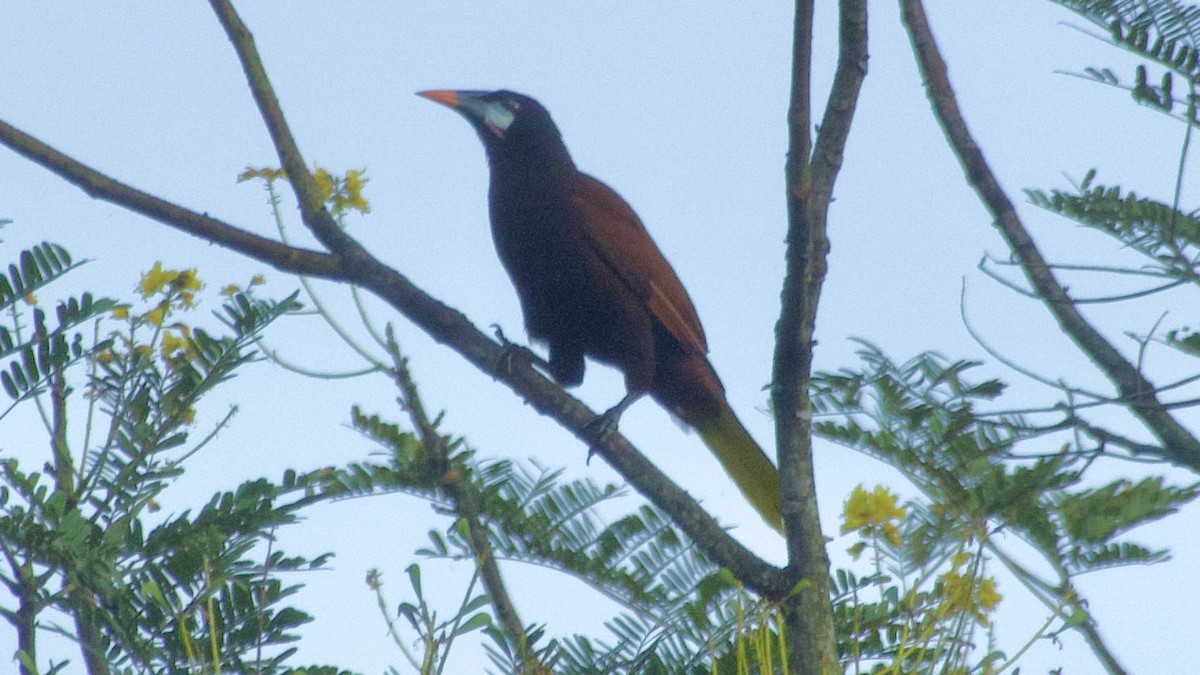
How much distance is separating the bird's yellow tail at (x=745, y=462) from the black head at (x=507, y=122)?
1.10 meters

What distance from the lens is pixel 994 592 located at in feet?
5.72

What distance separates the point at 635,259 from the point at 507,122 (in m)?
0.77

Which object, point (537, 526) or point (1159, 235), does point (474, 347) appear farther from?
point (1159, 235)

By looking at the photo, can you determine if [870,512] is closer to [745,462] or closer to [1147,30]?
[1147,30]

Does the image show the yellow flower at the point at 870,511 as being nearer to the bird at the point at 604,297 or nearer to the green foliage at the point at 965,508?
the green foliage at the point at 965,508

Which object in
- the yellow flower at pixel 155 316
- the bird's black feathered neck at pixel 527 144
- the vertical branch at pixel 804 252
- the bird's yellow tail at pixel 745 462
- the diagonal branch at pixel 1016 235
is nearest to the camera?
the vertical branch at pixel 804 252

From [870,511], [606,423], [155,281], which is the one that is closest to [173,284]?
[155,281]

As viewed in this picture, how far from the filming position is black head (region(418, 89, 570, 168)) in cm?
476

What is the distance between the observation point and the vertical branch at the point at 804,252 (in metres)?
2.34

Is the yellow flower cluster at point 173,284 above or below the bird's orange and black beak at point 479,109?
below

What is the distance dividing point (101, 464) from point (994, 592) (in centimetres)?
149

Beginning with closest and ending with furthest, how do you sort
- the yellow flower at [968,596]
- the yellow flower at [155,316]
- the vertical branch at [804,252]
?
the yellow flower at [968,596]
the vertical branch at [804,252]
the yellow flower at [155,316]

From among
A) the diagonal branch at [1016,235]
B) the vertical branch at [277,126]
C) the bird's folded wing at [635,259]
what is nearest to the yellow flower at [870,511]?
the diagonal branch at [1016,235]

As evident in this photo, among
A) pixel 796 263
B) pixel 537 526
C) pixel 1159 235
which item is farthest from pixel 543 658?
pixel 1159 235
